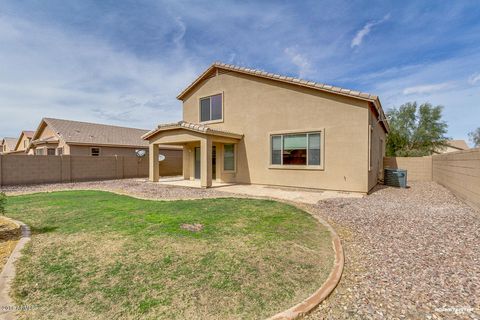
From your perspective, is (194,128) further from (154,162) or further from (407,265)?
(407,265)

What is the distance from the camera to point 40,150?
928 inches

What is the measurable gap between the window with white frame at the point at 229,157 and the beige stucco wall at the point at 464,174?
418 inches

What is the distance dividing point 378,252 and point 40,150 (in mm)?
29671

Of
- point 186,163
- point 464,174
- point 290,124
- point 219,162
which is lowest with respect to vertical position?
point 464,174

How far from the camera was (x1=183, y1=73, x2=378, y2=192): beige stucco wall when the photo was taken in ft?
35.5

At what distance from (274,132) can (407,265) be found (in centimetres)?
954

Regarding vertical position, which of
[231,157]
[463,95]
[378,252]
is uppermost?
[463,95]

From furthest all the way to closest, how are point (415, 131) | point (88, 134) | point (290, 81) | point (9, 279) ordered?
point (415, 131)
point (88, 134)
point (290, 81)
point (9, 279)

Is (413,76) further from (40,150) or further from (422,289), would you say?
(40,150)

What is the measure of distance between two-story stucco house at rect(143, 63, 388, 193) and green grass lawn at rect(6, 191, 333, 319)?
5.81 meters

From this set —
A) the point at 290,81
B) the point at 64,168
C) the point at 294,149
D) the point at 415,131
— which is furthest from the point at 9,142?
the point at 415,131

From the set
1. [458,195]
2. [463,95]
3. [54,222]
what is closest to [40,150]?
[54,222]

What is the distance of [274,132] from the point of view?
12922 mm

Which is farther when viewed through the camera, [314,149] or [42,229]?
[314,149]
